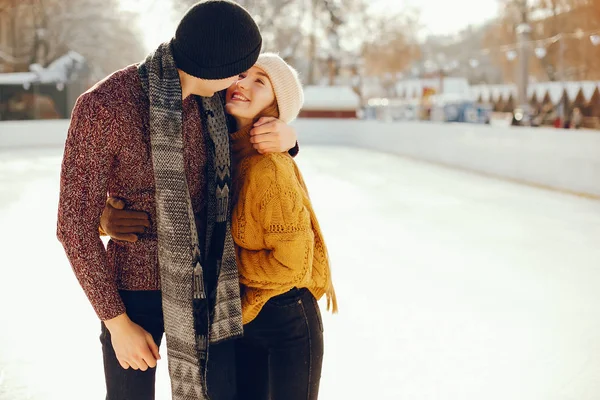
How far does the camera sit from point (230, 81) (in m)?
1.34

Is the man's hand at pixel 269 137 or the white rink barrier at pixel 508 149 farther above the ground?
the man's hand at pixel 269 137

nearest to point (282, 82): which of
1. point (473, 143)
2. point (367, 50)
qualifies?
point (473, 143)

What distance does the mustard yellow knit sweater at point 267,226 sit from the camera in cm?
142

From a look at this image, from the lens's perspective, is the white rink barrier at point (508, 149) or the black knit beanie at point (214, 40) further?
the white rink barrier at point (508, 149)

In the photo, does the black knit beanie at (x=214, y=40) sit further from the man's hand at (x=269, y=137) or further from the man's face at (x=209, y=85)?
the man's hand at (x=269, y=137)

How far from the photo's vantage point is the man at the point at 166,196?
1.25 meters

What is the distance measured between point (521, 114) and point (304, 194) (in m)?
13.6

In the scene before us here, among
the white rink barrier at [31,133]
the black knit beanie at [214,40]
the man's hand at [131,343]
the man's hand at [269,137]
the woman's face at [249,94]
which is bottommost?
the white rink barrier at [31,133]

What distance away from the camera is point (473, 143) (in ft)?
41.4

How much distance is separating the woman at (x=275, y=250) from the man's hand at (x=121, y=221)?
20cm

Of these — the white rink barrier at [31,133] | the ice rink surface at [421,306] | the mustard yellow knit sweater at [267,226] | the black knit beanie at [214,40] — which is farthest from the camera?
the white rink barrier at [31,133]

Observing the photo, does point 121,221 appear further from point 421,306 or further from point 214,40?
point 421,306

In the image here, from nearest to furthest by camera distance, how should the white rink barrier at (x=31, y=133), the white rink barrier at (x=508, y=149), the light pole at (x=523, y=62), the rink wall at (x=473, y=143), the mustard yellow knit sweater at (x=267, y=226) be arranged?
the mustard yellow knit sweater at (x=267, y=226) → the white rink barrier at (x=508, y=149) → the rink wall at (x=473, y=143) → the light pole at (x=523, y=62) → the white rink barrier at (x=31, y=133)

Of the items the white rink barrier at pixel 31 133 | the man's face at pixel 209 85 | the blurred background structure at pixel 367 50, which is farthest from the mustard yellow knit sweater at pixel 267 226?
the white rink barrier at pixel 31 133
